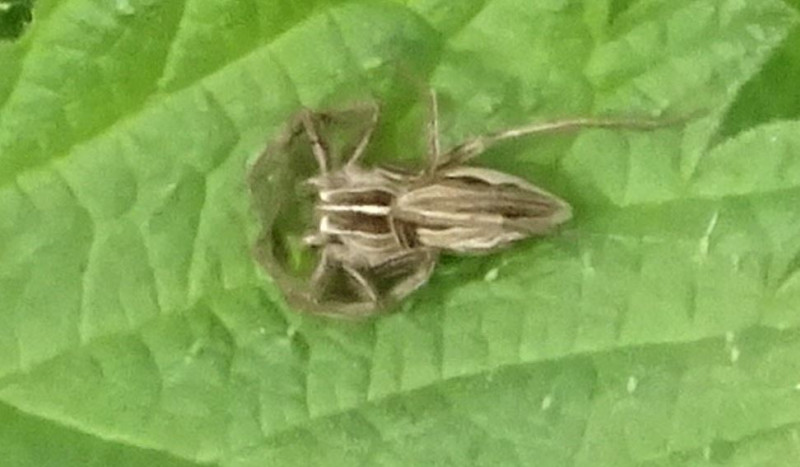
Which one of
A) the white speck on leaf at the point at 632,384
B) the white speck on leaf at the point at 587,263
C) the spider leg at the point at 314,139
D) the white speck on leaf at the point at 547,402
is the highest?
the spider leg at the point at 314,139

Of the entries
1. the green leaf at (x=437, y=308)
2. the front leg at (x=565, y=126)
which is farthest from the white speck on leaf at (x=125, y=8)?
the front leg at (x=565, y=126)

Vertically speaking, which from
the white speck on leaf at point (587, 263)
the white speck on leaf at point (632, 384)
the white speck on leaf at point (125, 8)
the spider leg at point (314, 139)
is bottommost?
the white speck on leaf at point (632, 384)

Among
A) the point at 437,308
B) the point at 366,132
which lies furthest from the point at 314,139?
the point at 437,308

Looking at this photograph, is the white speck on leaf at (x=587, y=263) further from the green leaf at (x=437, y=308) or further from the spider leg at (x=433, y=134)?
the spider leg at (x=433, y=134)

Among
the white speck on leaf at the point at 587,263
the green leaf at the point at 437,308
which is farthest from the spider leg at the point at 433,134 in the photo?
the white speck on leaf at the point at 587,263

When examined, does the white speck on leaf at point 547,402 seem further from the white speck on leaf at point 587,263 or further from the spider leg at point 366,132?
the spider leg at point 366,132

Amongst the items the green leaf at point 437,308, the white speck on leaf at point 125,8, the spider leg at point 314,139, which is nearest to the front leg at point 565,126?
the green leaf at point 437,308

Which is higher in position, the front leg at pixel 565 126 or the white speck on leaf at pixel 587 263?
the front leg at pixel 565 126

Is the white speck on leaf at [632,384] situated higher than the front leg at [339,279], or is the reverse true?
the front leg at [339,279]

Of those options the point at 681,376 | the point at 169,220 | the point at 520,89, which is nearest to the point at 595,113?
the point at 520,89
